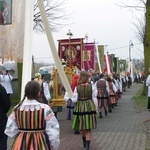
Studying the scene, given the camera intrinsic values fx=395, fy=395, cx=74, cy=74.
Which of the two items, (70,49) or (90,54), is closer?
(70,49)

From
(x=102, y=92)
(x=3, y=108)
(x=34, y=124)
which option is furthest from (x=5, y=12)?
(x=102, y=92)

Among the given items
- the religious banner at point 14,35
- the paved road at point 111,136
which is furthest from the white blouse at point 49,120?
the paved road at point 111,136

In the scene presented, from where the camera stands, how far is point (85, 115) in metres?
8.72

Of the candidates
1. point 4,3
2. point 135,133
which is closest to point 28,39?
point 4,3

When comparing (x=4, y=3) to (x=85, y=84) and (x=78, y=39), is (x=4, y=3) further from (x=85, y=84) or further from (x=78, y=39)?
(x=78, y=39)

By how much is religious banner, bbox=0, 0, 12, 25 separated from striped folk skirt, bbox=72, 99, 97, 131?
3.37 meters

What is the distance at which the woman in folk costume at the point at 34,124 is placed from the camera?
16.5 ft

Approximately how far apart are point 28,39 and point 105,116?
419 inches

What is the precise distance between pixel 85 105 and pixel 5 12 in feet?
11.3

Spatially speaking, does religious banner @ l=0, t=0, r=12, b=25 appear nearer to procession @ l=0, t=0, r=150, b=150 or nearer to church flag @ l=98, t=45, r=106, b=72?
procession @ l=0, t=0, r=150, b=150

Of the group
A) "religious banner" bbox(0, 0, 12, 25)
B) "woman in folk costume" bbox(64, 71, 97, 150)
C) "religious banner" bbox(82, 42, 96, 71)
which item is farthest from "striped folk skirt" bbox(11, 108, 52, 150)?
"religious banner" bbox(82, 42, 96, 71)

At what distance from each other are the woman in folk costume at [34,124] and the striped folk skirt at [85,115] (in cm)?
351

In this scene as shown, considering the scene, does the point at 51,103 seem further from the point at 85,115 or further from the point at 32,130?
the point at 32,130

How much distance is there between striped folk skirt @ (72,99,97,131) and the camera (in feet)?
28.3
